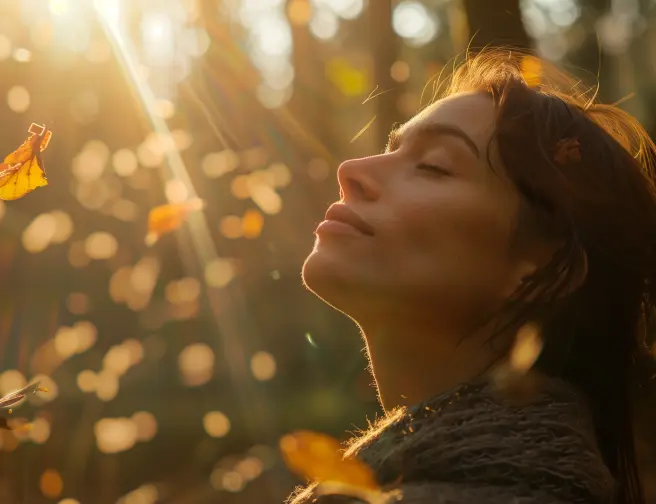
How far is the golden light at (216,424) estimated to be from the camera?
23.0 feet

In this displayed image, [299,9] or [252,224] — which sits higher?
[299,9]

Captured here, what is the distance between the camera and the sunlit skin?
141 cm

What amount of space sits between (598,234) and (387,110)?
1328mm

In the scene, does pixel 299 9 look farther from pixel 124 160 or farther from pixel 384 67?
pixel 384 67

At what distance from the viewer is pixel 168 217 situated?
507cm

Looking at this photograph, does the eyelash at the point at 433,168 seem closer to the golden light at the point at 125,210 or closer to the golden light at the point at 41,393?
the golden light at the point at 41,393

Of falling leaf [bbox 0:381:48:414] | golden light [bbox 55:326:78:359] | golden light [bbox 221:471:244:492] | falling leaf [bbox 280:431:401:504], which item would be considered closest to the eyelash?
falling leaf [bbox 280:431:401:504]

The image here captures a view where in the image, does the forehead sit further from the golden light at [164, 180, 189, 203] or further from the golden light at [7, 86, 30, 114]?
the golden light at [164, 180, 189, 203]

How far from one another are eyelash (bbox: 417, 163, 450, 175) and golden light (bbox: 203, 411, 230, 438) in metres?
5.96

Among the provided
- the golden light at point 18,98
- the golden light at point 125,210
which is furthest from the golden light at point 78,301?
the golden light at point 18,98

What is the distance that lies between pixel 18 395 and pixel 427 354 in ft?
2.72

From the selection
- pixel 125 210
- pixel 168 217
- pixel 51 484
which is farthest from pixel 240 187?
pixel 51 484

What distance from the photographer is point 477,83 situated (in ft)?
6.01

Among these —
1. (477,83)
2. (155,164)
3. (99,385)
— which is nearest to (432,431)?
(477,83)
